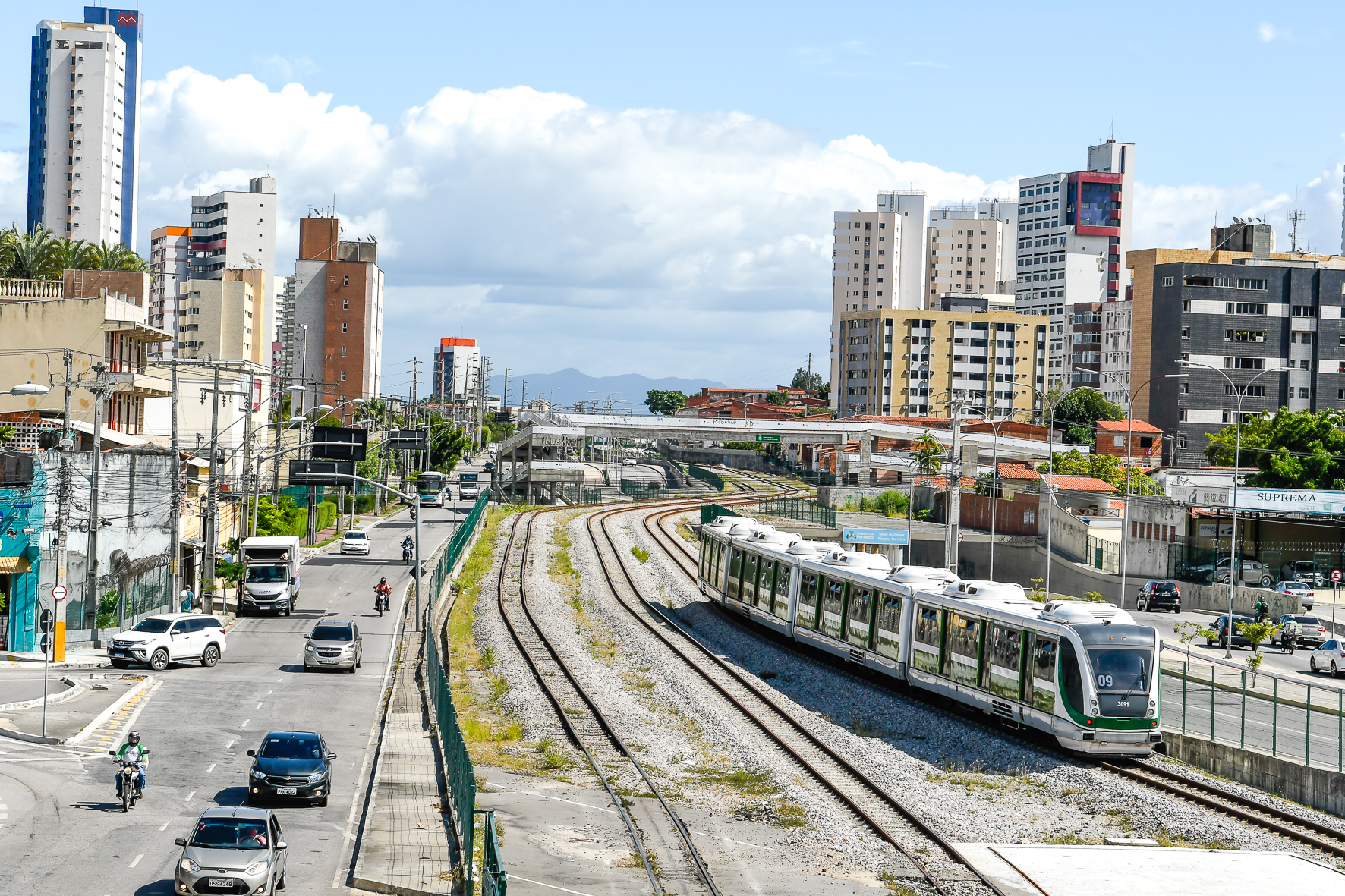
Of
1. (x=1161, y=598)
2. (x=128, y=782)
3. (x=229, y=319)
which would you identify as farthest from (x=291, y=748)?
(x=229, y=319)

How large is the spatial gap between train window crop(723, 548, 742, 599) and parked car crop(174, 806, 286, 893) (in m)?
29.2

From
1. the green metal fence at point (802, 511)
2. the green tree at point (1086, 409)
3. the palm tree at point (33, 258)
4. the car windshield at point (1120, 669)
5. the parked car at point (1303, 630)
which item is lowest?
the parked car at point (1303, 630)

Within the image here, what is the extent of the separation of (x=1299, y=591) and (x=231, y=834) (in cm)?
5690

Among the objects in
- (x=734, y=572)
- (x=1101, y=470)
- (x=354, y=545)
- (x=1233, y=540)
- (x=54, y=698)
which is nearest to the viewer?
(x=54, y=698)

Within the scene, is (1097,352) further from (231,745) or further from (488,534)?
(231,745)

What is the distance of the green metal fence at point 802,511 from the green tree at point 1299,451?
78.7ft

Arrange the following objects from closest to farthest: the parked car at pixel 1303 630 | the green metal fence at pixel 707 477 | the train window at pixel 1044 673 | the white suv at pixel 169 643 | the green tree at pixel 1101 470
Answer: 1. the train window at pixel 1044 673
2. the white suv at pixel 169 643
3. the parked car at pixel 1303 630
4. the green tree at pixel 1101 470
5. the green metal fence at pixel 707 477

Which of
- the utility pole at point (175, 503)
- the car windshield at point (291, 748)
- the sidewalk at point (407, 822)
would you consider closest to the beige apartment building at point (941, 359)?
the utility pole at point (175, 503)

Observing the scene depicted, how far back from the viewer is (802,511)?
88.1 m

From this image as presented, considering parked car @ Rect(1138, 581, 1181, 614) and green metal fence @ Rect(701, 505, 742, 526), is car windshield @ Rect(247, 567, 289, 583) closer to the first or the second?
green metal fence @ Rect(701, 505, 742, 526)

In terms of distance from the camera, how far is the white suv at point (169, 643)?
136ft

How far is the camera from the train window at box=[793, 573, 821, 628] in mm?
40438

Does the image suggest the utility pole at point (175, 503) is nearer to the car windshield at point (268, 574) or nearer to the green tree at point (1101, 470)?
the car windshield at point (268, 574)

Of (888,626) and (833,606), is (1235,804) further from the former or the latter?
(833,606)
